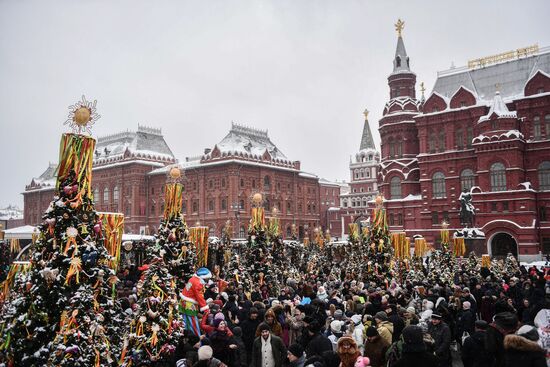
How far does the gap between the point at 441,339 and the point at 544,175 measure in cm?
3602

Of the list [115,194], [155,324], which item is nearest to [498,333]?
[155,324]

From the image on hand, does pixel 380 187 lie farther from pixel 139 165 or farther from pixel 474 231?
pixel 139 165

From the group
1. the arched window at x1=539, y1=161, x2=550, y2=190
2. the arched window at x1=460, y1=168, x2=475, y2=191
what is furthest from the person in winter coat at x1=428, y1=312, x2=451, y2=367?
the arched window at x1=460, y1=168, x2=475, y2=191

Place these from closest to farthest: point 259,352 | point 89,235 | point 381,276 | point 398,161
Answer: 1. point 259,352
2. point 89,235
3. point 381,276
4. point 398,161

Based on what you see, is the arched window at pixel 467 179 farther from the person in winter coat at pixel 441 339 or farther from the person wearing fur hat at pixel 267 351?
the person wearing fur hat at pixel 267 351

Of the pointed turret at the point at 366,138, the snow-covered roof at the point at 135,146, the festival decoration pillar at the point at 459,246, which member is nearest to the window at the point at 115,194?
the snow-covered roof at the point at 135,146

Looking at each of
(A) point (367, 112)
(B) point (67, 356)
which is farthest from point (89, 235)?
(A) point (367, 112)

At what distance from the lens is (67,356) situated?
6207 millimetres

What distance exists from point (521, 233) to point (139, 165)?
136 ft

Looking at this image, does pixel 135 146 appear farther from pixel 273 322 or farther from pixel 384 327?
pixel 384 327

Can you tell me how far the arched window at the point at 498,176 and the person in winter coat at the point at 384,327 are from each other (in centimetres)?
3439

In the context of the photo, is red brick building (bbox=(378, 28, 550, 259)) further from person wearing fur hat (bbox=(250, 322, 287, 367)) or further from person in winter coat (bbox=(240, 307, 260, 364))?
person wearing fur hat (bbox=(250, 322, 287, 367))

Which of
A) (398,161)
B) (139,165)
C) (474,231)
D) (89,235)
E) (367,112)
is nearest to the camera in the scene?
(89,235)

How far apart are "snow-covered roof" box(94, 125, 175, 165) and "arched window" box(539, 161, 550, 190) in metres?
42.1
